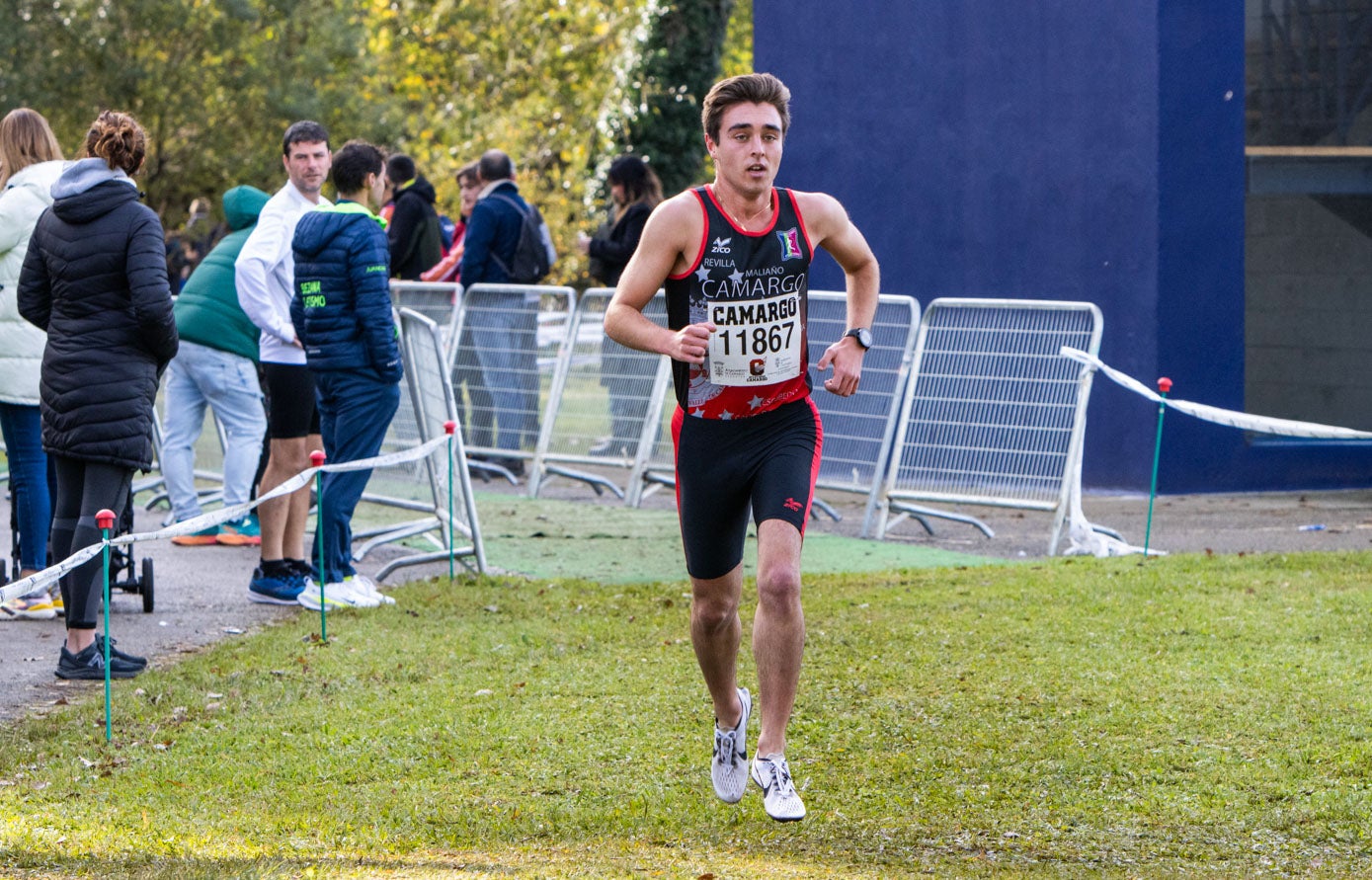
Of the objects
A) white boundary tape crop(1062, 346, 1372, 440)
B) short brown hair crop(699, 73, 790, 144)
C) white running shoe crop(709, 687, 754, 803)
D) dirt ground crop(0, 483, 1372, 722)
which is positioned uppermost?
short brown hair crop(699, 73, 790, 144)

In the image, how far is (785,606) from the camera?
4.95 meters

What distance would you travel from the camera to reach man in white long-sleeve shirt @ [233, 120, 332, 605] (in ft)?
28.1

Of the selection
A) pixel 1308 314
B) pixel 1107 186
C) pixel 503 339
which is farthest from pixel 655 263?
pixel 1308 314

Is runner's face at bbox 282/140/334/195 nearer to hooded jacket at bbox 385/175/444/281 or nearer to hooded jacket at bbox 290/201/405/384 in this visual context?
hooded jacket at bbox 290/201/405/384

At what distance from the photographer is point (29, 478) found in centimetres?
800

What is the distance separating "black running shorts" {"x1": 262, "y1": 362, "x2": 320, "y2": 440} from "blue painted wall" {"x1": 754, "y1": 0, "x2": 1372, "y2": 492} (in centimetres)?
638

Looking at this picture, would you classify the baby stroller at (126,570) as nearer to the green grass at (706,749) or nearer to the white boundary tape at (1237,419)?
the green grass at (706,749)

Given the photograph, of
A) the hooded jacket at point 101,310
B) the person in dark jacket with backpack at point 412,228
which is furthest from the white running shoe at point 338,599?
the person in dark jacket with backpack at point 412,228

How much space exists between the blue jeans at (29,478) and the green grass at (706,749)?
1231 millimetres

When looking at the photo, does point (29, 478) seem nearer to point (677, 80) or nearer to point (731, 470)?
point (731, 470)

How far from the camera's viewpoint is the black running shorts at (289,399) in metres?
8.75

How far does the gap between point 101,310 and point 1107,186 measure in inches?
331

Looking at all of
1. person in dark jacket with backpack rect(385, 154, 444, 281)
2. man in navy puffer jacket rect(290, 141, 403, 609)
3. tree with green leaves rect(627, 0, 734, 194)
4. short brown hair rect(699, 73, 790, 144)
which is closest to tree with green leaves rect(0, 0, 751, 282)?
tree with green leaves rect(627, 0, 734, 194)

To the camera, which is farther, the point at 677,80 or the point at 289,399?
the point at 677,80
